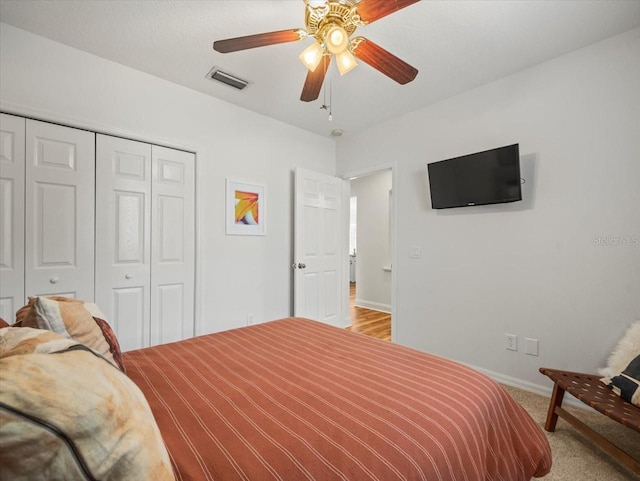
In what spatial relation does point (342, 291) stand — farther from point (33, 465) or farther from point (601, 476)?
point (33, 465)

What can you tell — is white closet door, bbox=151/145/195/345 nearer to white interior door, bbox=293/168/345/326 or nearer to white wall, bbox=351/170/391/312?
white interior door, bbox=293/168/345/326

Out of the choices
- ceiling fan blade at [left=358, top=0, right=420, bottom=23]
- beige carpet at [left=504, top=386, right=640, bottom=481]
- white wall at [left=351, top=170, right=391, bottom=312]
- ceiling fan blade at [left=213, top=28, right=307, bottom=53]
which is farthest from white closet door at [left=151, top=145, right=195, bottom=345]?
white wall at [left=351, top=170, right=391, bottom=312]

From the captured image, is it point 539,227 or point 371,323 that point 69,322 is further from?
point 371,323

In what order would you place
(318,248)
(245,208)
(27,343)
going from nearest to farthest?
1. (27,343)
2. (245,208)
3. (318,248)

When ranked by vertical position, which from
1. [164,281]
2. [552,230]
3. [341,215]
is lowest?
[164,281]

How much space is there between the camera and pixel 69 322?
97 centimetres

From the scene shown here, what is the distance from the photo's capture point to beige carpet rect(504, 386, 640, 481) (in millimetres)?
1502

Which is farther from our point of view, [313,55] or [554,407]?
[554,407]

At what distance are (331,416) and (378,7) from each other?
1.73 m

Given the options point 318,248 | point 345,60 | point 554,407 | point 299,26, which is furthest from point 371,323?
point 299,26

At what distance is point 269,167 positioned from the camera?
3441mm

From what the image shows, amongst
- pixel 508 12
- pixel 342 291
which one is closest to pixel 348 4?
pixel 508 12

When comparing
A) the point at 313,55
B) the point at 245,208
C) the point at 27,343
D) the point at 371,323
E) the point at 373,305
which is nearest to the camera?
the point at 27,343

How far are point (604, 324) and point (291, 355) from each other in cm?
225
